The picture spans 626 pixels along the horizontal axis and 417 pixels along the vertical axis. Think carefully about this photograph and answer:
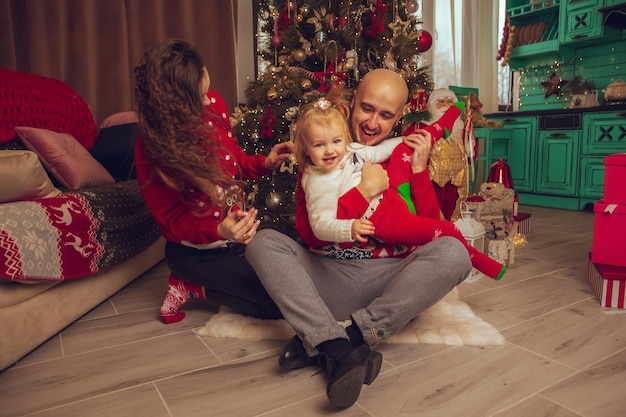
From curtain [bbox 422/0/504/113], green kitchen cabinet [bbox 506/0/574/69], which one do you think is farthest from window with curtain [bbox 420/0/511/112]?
green kitchen cabinet [bbox 506/0/574/69]

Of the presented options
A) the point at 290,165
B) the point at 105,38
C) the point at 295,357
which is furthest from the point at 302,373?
the point at 105,38

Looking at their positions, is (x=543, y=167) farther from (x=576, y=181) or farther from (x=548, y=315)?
(x=548, y=315)

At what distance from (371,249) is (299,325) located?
13.5 inches

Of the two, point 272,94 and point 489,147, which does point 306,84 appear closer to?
point 272,94

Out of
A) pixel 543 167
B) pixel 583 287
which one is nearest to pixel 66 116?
pixel 583 287

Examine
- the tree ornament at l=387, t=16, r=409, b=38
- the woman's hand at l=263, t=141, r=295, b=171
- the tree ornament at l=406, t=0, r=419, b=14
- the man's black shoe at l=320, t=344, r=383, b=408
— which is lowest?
the man's black shoe at l=320, t=344, r=383, b=408

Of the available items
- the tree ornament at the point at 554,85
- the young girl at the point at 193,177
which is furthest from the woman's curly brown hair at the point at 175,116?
the tree ornament at the point at 554,85

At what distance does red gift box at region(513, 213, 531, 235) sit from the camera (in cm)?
290

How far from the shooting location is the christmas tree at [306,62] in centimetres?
241

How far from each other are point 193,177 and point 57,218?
1.60 ft

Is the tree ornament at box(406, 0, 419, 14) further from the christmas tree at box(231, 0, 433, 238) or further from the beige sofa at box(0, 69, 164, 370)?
the beige sofa at box(0, 69, 164, 370)

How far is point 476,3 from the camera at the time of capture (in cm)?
464

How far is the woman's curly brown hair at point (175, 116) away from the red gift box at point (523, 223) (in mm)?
2144

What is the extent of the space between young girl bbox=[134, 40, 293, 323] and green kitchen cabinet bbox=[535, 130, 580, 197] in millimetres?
3250
